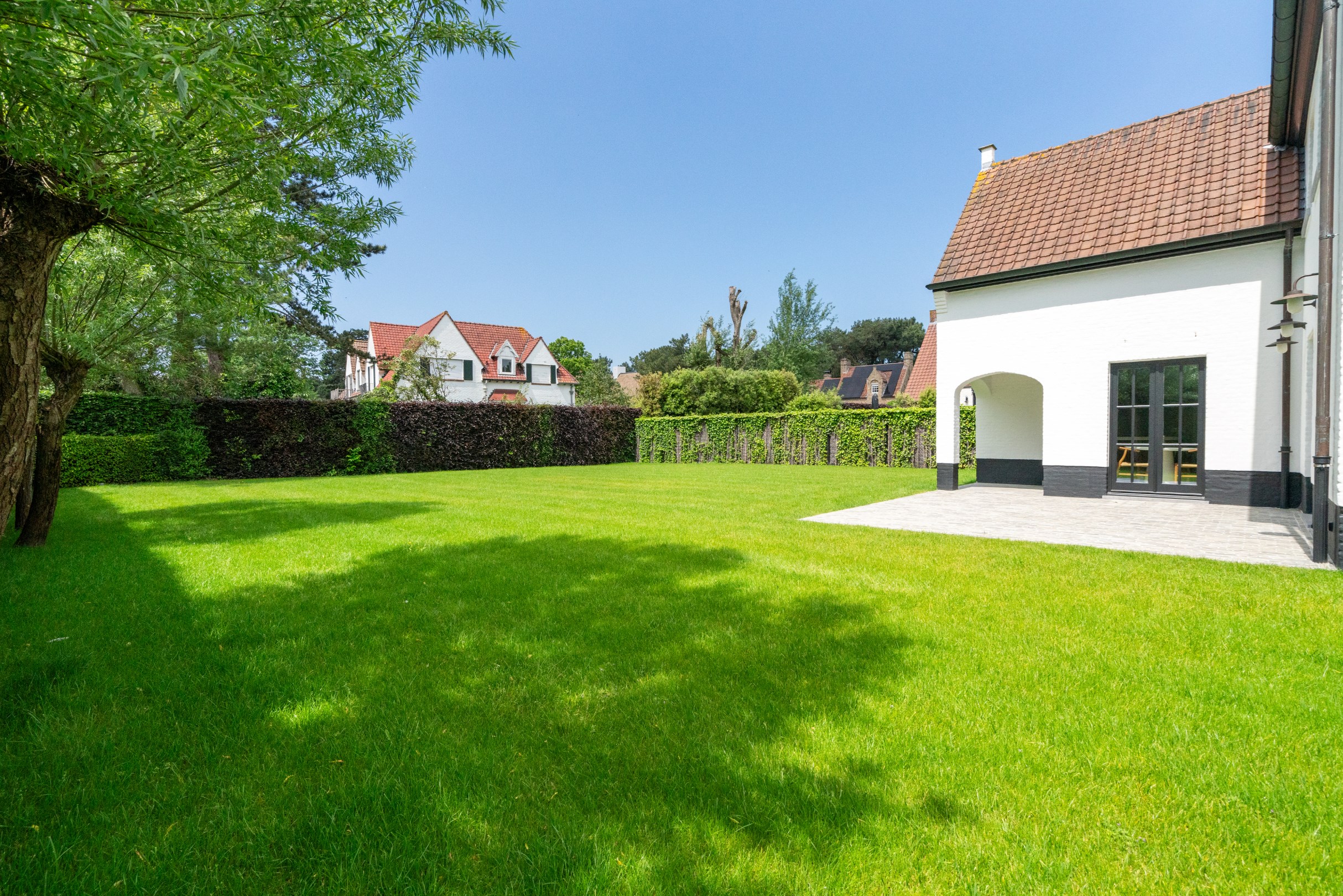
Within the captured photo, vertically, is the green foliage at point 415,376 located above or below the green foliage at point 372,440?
above

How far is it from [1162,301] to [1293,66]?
11.2 feet

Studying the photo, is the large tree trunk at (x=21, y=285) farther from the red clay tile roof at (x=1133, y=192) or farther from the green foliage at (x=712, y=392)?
the green foliage at (x=712, y=392)

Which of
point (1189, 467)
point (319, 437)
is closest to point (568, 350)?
point (319, 437)

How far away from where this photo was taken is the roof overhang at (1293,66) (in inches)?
293

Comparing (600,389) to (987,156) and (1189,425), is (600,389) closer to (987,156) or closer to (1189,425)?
(987,156)

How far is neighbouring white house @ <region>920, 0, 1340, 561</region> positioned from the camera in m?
9.44

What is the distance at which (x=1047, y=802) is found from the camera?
85.4 inches

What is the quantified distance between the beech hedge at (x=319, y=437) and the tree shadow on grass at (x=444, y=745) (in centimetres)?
1397

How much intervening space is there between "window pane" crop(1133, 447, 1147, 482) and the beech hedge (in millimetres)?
18931

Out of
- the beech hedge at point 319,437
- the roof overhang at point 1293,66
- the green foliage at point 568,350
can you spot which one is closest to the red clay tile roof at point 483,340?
the green foliage at point 568,350

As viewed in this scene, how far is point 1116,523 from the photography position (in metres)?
8.46

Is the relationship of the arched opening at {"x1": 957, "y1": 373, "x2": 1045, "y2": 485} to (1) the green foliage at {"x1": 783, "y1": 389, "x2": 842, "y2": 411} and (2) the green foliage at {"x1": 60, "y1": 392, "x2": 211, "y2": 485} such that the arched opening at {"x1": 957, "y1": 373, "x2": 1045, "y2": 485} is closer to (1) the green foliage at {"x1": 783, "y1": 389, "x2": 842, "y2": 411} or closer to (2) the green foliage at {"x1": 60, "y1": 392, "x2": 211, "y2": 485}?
(1) the green foliage at {"x1": 783, "y1": 389, "x2": 842, "y2": 411}

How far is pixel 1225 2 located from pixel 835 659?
1203 cm

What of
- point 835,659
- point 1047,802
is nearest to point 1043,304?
point 835,659
